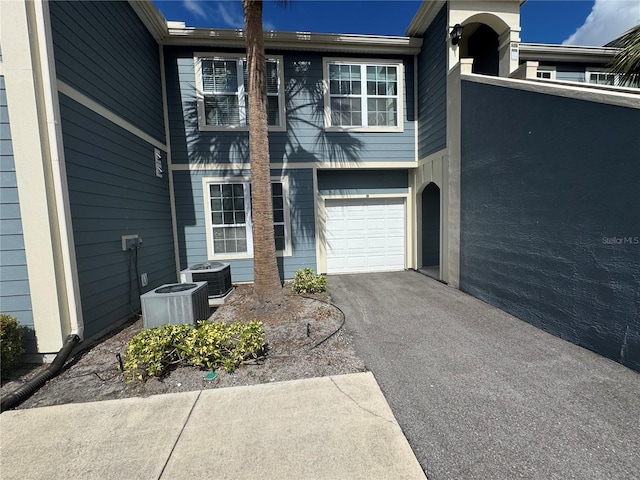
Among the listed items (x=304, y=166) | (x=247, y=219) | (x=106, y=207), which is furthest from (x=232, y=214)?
(x=106, y=207)

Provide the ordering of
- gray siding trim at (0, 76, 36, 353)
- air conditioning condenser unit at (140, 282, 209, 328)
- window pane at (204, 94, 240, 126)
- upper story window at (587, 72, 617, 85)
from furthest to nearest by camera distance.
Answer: upper story window at (587, 72, 617, 85)
window pane at (204, 94, 240, 126)
air conditioning condenser unit at (140, 282, 209, 328)
gray siding trim at (0, 76, 36, 353)

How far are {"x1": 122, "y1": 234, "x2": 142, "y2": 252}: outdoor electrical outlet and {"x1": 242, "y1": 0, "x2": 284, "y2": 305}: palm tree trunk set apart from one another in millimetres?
2131

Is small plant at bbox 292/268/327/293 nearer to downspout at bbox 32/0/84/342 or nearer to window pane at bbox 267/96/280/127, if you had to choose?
downspout at bbox 32/0/84/342

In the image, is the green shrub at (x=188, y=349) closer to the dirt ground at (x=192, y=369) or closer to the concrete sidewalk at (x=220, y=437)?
the dirt ground at (x=192, y=369)

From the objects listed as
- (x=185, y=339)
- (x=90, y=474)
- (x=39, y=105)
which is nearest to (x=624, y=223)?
(x=185, y=339)

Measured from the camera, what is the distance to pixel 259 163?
441cm

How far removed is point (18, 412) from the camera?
7.62 ft

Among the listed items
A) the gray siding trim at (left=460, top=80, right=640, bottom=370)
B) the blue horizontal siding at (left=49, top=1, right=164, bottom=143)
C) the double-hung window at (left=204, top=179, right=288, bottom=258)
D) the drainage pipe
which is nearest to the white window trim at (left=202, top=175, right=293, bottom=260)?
the double-hung window at (left=204, top=179, right=288, bottom=258)

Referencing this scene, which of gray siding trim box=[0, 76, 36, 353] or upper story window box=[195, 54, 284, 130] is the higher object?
upper story window box=[195, 54, 284, 130]

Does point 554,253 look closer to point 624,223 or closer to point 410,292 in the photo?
point 624,223

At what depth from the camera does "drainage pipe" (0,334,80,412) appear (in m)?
2.39

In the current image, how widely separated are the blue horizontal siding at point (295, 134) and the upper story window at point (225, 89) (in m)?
0.18

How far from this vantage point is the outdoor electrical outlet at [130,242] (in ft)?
14.3

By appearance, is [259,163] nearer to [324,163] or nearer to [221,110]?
[324,163]
